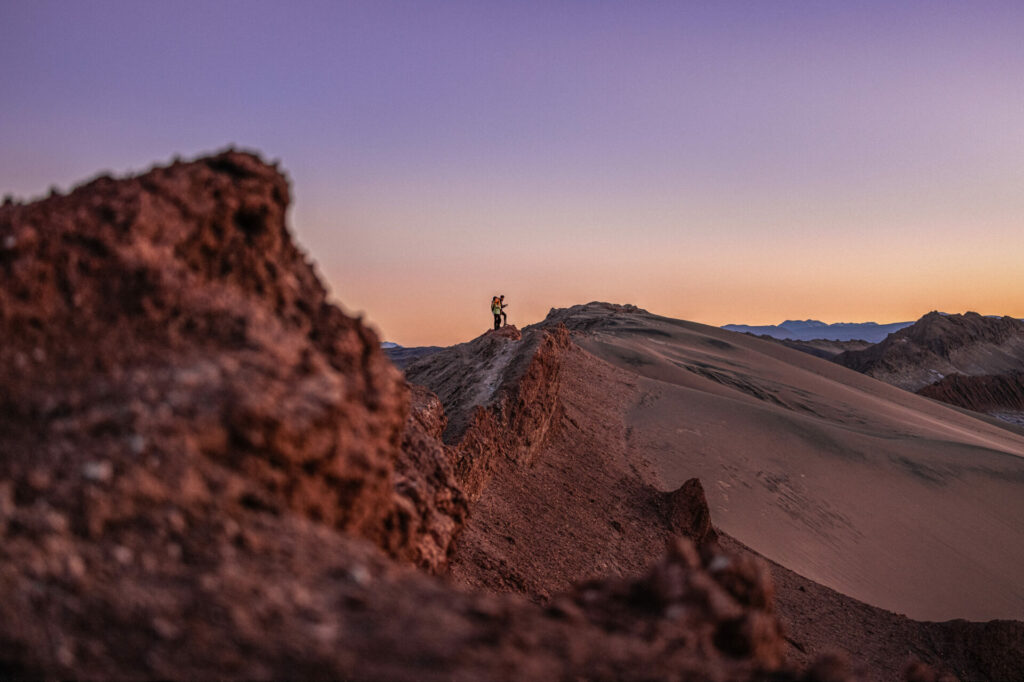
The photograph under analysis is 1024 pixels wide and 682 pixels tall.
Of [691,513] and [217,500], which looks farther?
[691,513]

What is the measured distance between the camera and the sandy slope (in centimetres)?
1188

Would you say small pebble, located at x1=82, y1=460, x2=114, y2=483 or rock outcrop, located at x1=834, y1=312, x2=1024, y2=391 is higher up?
rock outcrop, located at x1=834, y1=312, x2=1024, y2=391

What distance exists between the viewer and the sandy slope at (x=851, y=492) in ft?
39.0

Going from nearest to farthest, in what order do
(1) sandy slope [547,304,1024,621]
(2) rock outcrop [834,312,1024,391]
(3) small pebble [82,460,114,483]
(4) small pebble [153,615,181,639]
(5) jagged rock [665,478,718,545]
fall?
(4) small pebble [153,615,181,639] < (3) small pebble [82,460,114,483] < (5) jagged rock [665,478,718,545] < (1) sandy slope [547,304,1024,621] < (2) rock outcrop [834,312,1024,391]

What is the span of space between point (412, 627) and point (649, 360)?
2312 centimetres

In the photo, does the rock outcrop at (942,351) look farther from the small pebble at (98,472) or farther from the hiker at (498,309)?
the small pebble at (98,472)

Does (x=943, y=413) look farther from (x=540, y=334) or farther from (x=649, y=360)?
(x=540, y=334)

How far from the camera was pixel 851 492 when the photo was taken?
15.1 m

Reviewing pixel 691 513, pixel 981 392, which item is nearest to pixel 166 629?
pixel 691 513

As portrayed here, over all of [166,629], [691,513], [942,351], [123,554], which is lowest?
[691,513]

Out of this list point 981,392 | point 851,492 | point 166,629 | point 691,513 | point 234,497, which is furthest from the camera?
point 981,392

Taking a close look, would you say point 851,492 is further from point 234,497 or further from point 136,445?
point 136,445

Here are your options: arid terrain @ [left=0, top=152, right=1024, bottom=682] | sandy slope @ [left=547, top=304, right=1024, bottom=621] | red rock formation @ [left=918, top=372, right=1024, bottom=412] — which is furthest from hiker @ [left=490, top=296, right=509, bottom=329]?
red rock formation @ [left=918, top=372, right=1024, bottom=412]

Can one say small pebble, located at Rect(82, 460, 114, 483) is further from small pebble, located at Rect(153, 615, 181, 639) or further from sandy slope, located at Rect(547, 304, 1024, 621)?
sandy slope, located at Rect(547, 304, 1024, 621)
